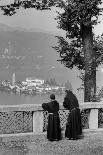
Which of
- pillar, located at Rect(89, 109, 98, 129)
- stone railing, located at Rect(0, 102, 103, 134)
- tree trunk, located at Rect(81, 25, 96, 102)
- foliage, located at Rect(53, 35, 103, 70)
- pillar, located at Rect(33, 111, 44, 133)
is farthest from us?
foliage, located at Rect(53, 35, 103, 70)

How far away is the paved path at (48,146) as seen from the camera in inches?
455

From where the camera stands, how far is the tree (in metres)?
15.0

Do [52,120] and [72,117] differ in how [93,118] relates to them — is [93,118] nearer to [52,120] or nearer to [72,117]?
[72,117]

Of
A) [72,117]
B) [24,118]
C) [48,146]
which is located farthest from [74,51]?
[48,146]

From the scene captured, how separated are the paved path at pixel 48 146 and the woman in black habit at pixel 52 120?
0.26 meters

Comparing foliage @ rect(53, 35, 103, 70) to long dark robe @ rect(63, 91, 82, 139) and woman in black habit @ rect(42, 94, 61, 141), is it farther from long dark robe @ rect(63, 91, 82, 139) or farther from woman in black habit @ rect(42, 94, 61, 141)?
woman in black habit @ rect(42, 94, 61, 141)

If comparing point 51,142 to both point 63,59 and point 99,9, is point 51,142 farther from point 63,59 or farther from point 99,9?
point 99,9

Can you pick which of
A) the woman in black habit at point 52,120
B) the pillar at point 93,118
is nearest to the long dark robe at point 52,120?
the woman in black habit at point 52,120

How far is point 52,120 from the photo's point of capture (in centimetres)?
1257

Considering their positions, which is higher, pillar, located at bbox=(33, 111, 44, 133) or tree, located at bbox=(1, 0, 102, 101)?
tree, located at bbox=(1, 0, 102, 101)

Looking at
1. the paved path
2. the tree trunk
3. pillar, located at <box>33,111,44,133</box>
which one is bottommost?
the paved path

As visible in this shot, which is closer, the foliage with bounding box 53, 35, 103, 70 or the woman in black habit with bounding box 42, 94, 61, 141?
the woman in black habit with bounding box 42, 94, 61, 141

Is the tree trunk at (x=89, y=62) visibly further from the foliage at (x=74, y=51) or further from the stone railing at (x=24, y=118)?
the stone railing at (x=24, y=118)

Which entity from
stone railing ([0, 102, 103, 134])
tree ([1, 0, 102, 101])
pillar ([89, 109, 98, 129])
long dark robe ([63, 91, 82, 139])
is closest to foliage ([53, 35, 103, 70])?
tree ([1, 0, 102, 101])
